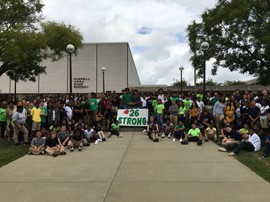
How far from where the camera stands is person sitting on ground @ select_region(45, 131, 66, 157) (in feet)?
38.9

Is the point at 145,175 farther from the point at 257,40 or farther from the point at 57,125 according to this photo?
the point at 257,40

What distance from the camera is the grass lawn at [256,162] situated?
901cm

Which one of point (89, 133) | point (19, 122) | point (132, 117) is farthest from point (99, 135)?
point (19, 122)

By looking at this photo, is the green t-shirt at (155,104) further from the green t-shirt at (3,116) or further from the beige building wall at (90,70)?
the beige building wall at (90,70)

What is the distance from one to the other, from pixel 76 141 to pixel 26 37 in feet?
60.7

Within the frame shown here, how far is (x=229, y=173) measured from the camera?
29.3ft

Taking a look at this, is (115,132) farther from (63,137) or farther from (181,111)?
(63,137)

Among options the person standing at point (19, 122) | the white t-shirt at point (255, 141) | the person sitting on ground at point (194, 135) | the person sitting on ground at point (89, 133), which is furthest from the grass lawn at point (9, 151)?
the white t-shirt at point (255, 141)

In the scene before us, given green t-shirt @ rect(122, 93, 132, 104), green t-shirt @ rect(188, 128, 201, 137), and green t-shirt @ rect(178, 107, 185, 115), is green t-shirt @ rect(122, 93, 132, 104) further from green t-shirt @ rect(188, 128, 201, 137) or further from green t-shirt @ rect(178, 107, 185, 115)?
green t-shirt @ rect(188, 128, 201, 137)

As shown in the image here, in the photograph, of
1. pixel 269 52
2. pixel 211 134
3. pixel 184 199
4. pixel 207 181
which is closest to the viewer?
pixel 184 199

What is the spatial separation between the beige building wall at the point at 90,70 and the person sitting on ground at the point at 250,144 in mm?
45568

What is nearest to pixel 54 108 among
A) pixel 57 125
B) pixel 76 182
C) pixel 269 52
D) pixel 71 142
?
pixel 57 125

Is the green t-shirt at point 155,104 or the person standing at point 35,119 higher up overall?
the green t-shirt at point 155,104

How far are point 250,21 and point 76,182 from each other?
1173 inches
